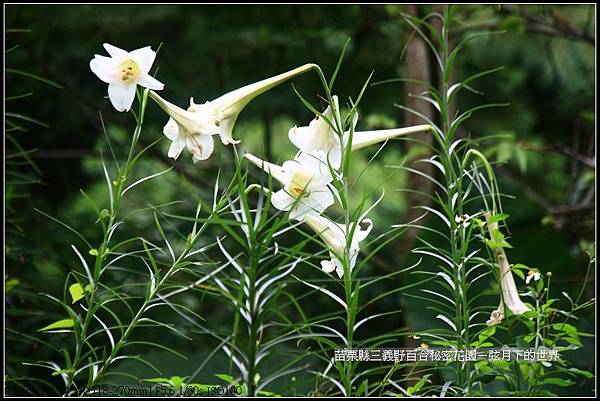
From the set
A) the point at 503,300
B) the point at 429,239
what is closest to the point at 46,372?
the point at 429,239

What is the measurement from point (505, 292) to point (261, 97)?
164 cm

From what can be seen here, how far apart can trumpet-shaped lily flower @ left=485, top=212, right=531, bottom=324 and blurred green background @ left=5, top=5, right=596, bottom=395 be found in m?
0.79

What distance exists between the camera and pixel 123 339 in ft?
2.21

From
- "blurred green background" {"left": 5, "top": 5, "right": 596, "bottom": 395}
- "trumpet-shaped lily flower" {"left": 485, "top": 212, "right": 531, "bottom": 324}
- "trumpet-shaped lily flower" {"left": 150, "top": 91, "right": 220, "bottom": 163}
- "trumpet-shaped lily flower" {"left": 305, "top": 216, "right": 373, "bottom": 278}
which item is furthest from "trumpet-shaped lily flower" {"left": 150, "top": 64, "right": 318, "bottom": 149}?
"blurred green background" {"left": 5, "top": 5, "right": 596, "bottom": 395}

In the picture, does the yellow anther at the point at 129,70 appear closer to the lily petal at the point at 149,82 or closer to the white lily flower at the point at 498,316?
the lily petal at the point at 149,82

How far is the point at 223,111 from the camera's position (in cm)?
76

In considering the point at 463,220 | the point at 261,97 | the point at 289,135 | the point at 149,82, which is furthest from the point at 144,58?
the point at 261,97

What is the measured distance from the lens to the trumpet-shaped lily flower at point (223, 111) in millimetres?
741

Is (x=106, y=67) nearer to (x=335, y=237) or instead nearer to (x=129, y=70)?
(x=129, y=70)

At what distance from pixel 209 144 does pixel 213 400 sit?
0.25m

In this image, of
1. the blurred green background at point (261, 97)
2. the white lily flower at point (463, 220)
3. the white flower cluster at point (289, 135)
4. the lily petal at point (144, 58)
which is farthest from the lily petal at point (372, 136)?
the blurred green background at point (261, 97)

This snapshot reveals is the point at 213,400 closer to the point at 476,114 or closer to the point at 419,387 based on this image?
the point at 419,387

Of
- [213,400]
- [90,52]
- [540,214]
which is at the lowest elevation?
[213,400]

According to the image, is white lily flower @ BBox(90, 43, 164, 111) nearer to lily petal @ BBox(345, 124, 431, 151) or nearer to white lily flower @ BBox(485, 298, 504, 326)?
lily petal @ BBox(345, 124, 431, 151)
